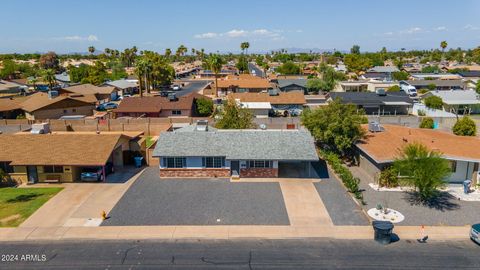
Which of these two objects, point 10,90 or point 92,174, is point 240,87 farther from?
point 92,174

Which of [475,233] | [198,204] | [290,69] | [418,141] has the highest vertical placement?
[290,69]

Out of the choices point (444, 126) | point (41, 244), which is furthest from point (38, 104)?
point (444, 126)

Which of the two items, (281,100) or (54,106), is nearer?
(54,106)

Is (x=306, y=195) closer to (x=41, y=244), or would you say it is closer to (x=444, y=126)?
(x=41, y=244)

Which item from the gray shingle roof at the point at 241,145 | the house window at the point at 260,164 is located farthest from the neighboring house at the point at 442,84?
the house window at the point at 260,164

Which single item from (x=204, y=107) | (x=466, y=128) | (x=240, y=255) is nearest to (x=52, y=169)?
(x=240, y=255)

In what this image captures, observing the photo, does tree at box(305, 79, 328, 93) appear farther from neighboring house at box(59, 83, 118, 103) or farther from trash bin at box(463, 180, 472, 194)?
trash bin at box(463, 180, 472, 194)
